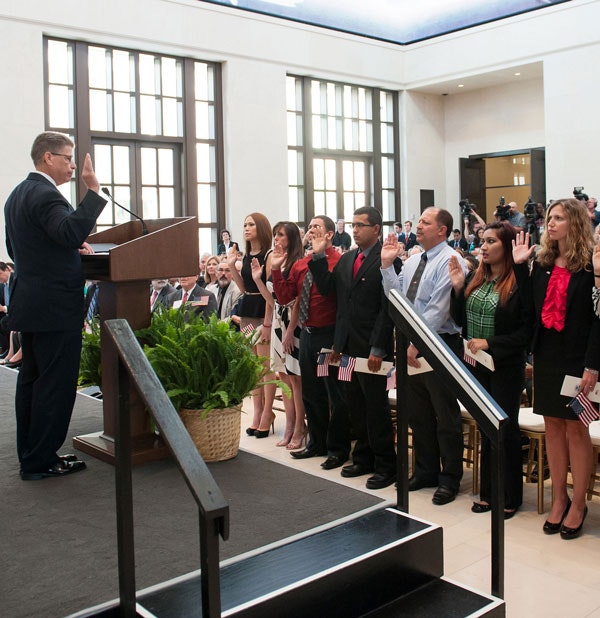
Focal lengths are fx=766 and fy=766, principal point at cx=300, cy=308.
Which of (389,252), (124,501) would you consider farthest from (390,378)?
(124,501)

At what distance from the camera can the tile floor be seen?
291cm

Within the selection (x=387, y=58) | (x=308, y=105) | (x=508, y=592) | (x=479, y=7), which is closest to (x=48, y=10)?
(x=308, y=105)

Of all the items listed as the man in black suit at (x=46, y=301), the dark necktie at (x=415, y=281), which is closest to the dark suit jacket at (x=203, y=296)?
the dark necktie at (x=415, y=281)

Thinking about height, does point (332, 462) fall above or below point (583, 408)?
below

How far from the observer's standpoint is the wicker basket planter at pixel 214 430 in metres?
3.22

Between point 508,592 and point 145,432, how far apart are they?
1619 millimetres

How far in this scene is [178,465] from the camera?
174cm

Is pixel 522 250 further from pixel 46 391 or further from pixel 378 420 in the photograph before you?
pixel 46 391

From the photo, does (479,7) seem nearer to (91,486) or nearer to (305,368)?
(305,368)

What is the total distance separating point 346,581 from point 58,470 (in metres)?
1.37

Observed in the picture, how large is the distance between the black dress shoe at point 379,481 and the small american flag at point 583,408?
1.26 metres

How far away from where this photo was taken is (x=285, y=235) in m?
4.84

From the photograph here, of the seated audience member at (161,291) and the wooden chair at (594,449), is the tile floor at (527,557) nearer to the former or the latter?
the wooden chair at (594,449)

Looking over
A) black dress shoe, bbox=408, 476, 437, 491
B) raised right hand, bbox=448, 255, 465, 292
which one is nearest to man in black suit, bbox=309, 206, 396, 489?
black dress shoe, bbox=408, 476, 437, 491
